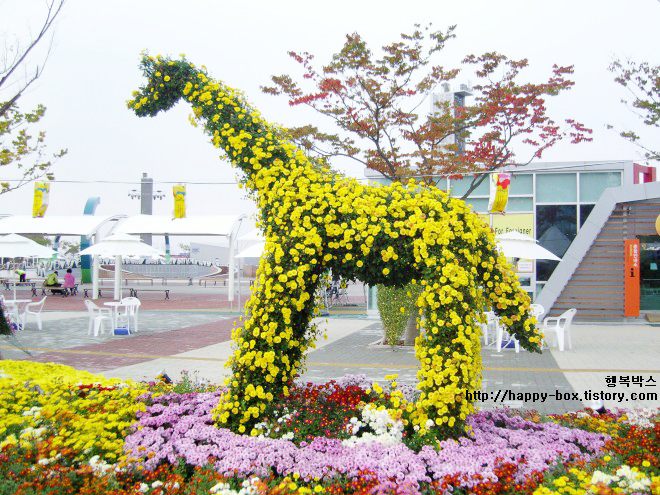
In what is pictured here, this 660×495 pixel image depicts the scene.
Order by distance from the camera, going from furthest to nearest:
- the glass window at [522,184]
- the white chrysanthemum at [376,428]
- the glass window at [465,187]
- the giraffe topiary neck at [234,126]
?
the glass window at [465,187] → the glass window at [522,184] → the giraffe topiary neck at [234,126] → the white chrysanthemum at [376,428]

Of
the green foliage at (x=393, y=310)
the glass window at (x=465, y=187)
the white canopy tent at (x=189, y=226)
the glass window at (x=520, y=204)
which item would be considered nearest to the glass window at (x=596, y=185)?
the glass window at (x=520, y=204)

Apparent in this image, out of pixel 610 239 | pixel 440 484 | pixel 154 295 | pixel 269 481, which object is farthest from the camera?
pixel 154 295

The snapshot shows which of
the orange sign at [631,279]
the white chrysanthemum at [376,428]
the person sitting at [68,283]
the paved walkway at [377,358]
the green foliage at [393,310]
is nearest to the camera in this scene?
the white chrysanthemum at [376,428]

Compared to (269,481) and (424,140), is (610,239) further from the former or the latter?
(269,481)

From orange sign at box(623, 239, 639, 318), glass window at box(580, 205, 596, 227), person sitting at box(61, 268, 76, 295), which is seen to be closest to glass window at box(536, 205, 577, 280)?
glass window at box(580, 205, 596, 227)

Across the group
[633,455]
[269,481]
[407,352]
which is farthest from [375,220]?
[407,352]

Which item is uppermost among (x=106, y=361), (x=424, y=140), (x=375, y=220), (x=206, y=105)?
(x=424, y=140)

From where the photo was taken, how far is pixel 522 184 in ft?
64.1

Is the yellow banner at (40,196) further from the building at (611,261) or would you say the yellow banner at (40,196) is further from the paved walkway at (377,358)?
the building at (611,261)

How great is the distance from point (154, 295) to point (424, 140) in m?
20.1

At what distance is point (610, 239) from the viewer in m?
17.1

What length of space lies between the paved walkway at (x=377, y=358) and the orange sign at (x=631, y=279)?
663mm

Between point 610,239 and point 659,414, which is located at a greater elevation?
point 610,239

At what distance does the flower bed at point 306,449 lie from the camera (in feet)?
13.6
